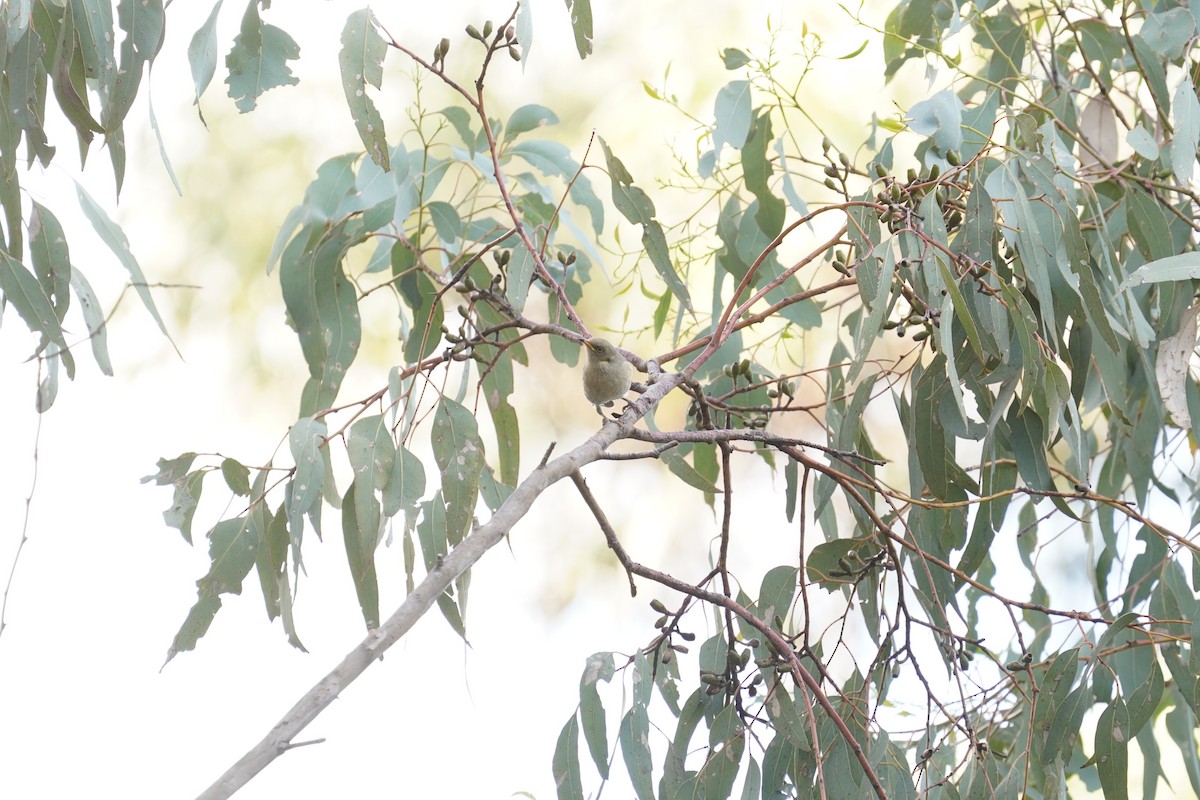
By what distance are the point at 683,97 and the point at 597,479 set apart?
119cm

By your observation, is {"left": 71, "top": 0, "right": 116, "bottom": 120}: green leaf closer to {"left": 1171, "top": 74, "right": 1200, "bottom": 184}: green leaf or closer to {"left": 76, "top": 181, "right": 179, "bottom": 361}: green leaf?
{"left": 76, "top": 181, "right": 179, "bottom": 361}: green leaf

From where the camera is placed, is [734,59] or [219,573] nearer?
[219,573]

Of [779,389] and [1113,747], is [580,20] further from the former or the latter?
[1113,747]

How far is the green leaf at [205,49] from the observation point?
3.68 ft

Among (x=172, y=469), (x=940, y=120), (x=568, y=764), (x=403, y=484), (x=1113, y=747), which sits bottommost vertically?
(x=1113, y=747)

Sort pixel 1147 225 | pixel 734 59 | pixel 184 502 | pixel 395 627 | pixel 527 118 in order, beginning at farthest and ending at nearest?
1. pixel 527 118
2. pixel 734 59
3. pixel 1147 225
4. pixel 184 502
5. pixel 395 627

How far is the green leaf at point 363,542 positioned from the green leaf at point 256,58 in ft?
1.37

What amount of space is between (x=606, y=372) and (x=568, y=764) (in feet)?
1.36

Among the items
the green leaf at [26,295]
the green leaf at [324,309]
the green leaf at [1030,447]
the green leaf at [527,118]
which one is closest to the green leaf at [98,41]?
the green leaf at [26,295]

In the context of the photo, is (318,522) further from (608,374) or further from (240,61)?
(240,61)

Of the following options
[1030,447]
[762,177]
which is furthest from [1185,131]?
[762,177]

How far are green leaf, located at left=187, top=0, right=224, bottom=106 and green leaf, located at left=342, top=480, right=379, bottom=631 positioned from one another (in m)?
0.44

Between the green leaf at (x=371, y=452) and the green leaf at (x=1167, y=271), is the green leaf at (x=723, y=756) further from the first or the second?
the green leaf at (x=1167, y=271)

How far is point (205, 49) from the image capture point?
1.13 m
